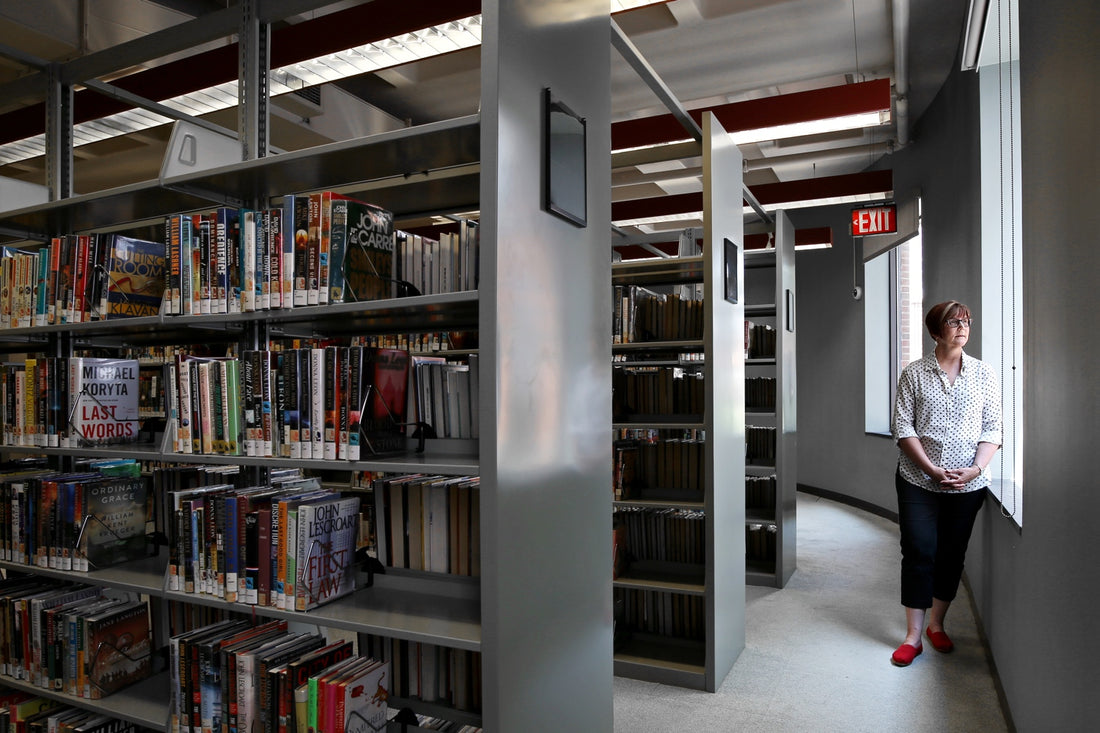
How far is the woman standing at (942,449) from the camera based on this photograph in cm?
324

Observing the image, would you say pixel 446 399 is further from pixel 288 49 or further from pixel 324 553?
pixel 288 49

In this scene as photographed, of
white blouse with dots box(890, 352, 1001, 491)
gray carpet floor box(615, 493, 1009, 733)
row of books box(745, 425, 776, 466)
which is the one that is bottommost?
gray carpet floor box(615, 493, 1009, 733)

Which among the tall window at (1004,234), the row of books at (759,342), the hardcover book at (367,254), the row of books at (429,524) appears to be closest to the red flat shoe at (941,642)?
the tall window at (1004,234)

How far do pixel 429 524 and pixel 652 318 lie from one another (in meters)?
2.31

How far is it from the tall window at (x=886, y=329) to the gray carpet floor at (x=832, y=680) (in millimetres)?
3445

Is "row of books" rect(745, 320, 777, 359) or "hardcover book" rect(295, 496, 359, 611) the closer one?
"hardcover book" rect(295, 496, 359, 611)

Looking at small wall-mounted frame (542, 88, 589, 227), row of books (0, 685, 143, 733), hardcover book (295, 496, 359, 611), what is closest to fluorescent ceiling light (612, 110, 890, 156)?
small wall-mounted frame (542, 88, 589, 227)

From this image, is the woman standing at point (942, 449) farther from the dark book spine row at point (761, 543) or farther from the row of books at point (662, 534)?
the dark book spine row at point (761, 543)

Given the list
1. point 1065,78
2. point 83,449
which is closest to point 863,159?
point 1065,78

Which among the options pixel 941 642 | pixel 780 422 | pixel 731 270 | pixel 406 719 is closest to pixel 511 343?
pixel 406 719

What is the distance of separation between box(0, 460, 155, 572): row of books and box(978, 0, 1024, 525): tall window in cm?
331

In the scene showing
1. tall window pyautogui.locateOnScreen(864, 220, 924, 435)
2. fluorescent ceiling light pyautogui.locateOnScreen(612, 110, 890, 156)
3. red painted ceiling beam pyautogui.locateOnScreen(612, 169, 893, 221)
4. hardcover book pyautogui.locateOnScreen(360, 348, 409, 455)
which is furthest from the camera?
tall window pyautogui.locateOnScreen(864, 220, 924, 435)

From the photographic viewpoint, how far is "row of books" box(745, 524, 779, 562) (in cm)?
508

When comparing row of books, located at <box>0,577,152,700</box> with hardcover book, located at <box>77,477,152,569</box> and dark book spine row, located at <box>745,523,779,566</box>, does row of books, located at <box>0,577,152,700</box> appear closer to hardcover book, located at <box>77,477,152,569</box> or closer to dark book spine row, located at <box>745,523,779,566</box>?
hardcover book, located at <box>77,477,152,569</box>
